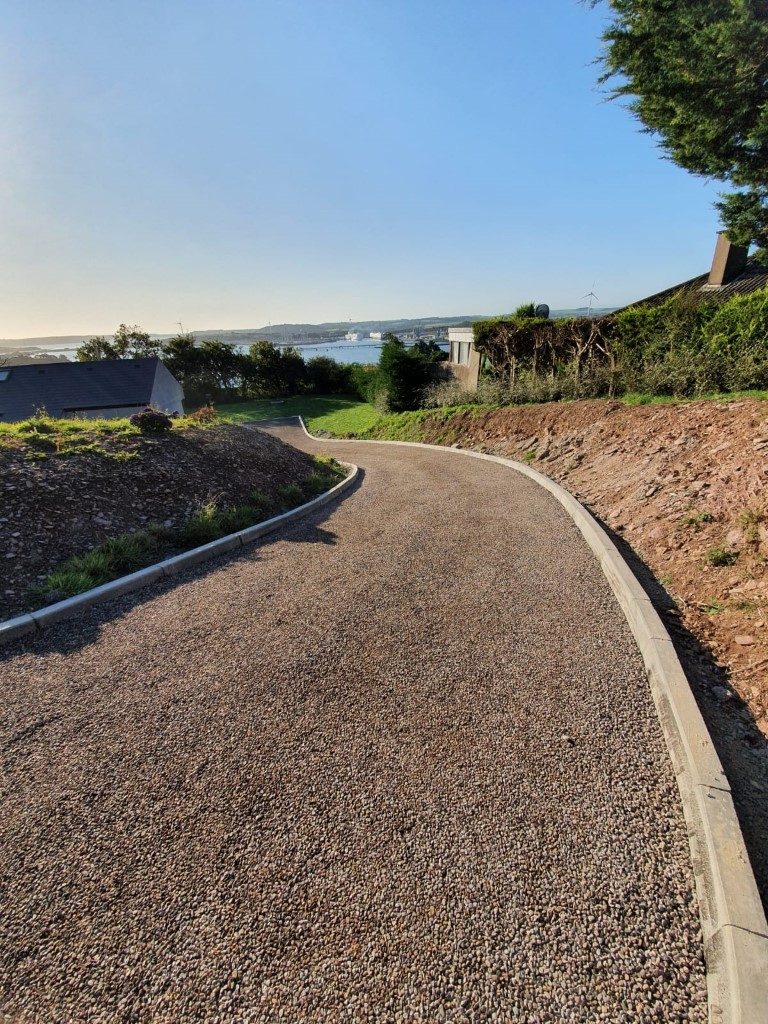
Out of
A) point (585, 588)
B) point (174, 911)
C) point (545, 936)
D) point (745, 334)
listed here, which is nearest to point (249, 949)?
point (174, 911)

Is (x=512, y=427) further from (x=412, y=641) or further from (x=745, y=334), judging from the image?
(x=412, y=641)

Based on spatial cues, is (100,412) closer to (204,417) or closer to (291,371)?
(291,371)

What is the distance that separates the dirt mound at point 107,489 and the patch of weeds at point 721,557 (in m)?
6.07

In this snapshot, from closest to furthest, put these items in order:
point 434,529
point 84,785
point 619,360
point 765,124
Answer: point 84,785
point 434,529
point 765,124
point 619,360

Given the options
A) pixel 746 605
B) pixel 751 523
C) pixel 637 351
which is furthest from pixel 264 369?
pixel 746 605

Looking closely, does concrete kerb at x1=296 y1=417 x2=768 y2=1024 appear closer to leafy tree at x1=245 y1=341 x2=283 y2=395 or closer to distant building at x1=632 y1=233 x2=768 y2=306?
distant building at x1=632 y1=233 x2=768 y2=306

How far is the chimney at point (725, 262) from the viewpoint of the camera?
1634 centimetres

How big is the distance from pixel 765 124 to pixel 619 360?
482 cm

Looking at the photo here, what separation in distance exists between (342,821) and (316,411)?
31.4m

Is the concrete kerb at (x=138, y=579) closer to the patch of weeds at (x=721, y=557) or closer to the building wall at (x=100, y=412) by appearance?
the patch of weeds at (x=721, y=557)

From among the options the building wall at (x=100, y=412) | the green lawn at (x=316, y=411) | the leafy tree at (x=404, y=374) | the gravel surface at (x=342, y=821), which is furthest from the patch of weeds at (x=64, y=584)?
the building wall at (x=100, y=412)

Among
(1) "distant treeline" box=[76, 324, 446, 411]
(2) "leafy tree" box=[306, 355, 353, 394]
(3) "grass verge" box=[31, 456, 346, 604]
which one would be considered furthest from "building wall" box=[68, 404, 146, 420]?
(3) "grass verge" box=[31, 456, 346, 604]

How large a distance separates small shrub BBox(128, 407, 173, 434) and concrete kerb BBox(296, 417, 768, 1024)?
7.88 metres

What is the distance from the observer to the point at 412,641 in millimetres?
3531
